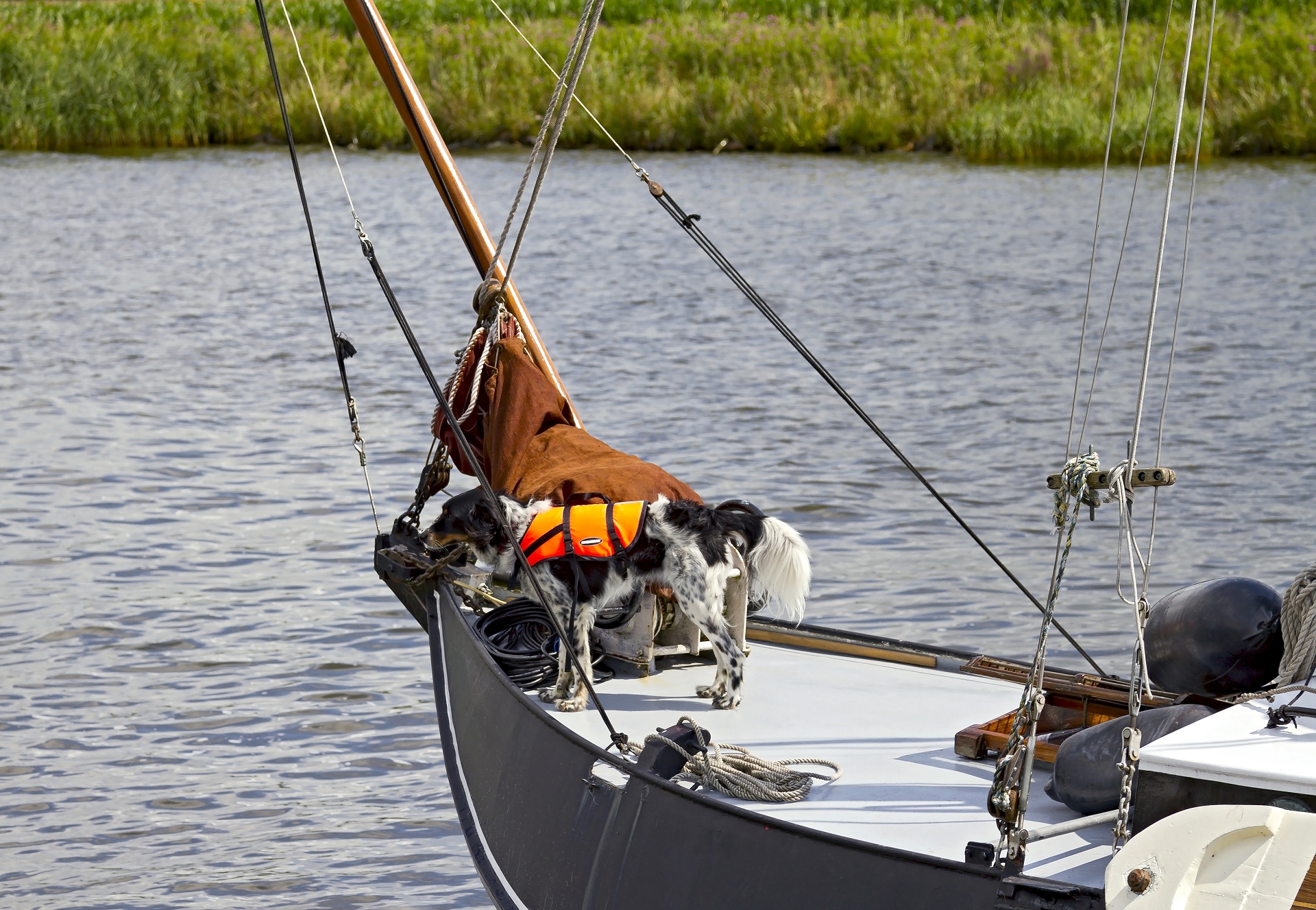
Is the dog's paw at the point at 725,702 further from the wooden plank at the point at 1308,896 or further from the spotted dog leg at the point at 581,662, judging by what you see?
the wooden plank at the point at 1308,896

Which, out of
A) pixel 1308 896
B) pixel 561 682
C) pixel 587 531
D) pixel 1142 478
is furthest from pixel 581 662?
pixel 1308 896

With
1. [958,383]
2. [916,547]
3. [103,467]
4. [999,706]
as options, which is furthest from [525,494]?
[958,383]

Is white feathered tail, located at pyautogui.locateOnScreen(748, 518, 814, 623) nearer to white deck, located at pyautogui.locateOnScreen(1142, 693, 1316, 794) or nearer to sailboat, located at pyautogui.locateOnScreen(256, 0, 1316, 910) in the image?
sailboat, located at pyautogui.locateOnScreen(256, 0, 1316, 910)

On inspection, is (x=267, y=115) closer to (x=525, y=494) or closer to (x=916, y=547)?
(x=916, y=547)

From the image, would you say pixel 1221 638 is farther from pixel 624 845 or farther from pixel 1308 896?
pixel 624 845

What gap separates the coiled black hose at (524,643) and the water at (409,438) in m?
1.02

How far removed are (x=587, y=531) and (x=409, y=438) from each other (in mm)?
7479

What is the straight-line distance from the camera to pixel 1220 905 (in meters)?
3.08

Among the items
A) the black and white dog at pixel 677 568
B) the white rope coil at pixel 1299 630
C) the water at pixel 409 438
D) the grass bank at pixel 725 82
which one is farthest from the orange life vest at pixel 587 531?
the grass bank at pixel 725 82

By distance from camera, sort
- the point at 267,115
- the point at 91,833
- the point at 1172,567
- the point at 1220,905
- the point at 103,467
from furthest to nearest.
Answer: the point at 267,115 → the point at 103,467 → the point at 1172,567 → the point at 91,833 → the point at 1220,905

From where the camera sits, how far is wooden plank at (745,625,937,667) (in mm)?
5308

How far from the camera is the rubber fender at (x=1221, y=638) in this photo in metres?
4.02

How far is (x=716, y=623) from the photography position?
4.71 metres

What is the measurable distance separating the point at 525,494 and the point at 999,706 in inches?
63.7
